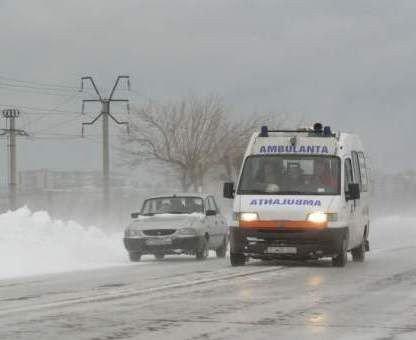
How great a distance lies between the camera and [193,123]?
5259cm

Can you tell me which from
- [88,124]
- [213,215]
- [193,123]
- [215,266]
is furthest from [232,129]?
[215,266]

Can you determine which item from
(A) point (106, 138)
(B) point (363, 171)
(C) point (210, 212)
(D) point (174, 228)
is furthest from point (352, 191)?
(A) point (106, 138)

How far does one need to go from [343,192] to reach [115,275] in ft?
15.0

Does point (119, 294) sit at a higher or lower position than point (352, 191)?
lower

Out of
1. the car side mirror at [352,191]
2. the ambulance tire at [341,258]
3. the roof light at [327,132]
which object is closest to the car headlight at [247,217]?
the ambulance tire at [341,258]

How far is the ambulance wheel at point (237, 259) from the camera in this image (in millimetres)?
17938

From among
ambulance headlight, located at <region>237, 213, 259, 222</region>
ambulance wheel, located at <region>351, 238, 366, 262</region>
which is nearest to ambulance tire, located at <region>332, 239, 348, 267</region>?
ambulance headlight, located at <region>237, 213, 259, 222</region>

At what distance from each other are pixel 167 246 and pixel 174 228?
0.46 meters

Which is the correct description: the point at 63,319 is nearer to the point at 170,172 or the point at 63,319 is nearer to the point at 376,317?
the point at 376,317

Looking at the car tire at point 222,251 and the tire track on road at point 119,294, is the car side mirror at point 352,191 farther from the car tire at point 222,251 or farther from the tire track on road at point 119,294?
the car tire at point 222,251

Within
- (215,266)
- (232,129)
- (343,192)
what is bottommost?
(215,266)

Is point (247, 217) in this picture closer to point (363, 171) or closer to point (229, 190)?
point (229, 190)

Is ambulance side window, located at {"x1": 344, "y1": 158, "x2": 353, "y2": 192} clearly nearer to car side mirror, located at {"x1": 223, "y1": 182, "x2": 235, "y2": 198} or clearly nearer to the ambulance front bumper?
the ambulance front bumper

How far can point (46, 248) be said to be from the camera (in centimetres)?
2069
